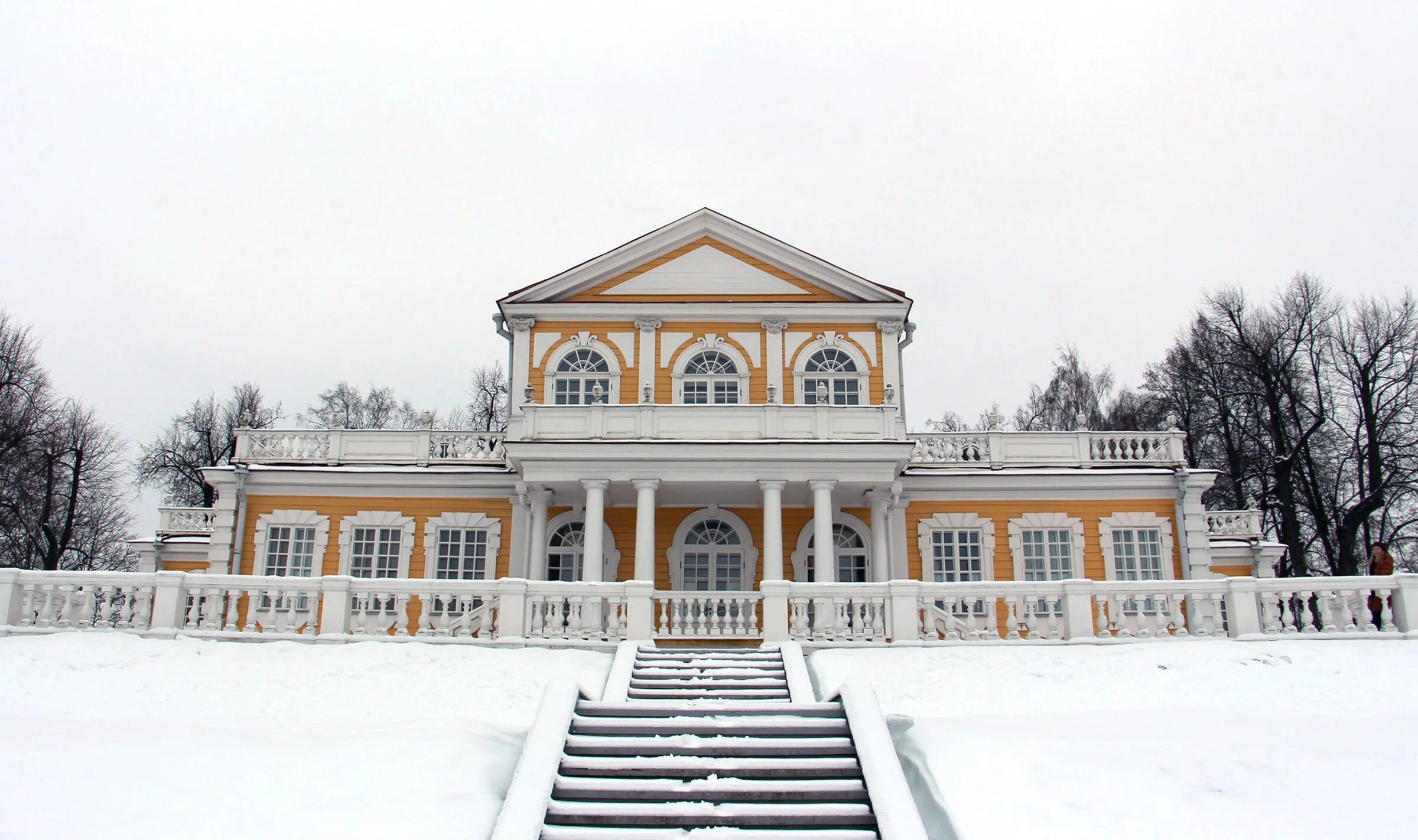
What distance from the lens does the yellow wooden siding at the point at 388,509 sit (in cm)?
2247

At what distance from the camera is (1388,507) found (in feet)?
91.9

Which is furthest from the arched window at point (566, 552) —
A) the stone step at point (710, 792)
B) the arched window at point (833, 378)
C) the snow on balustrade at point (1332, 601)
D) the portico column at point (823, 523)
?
the stone step at point (710, 792)

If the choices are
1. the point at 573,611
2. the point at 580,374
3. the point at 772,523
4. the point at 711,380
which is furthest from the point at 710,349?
the point at 573,611

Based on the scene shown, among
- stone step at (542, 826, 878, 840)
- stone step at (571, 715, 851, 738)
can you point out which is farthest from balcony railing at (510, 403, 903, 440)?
stone step at (542, 826, 878, 840)

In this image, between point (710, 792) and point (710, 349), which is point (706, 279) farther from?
point (710, 792)

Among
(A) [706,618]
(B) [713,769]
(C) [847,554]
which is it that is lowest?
(B) [713,769]

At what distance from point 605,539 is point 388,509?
4.87 m

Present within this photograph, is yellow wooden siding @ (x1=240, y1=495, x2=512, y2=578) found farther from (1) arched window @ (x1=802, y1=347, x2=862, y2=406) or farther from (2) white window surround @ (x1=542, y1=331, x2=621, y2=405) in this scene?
(1) arched window @ (x1=802, y1=347, x2=862, y2=406)

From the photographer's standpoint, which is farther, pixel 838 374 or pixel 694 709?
pixel 838 374

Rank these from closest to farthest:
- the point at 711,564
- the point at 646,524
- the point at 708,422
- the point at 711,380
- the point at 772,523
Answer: the point at 646,524
the point at 772,523
the point at 708,422
the point at 711,564
the point at 711,380

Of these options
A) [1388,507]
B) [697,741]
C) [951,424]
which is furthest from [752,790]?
[951,424]

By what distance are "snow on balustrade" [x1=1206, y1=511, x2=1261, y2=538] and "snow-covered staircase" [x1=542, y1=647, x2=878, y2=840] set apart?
17.1 m

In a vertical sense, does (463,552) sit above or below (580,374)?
below

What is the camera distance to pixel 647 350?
2352cm
